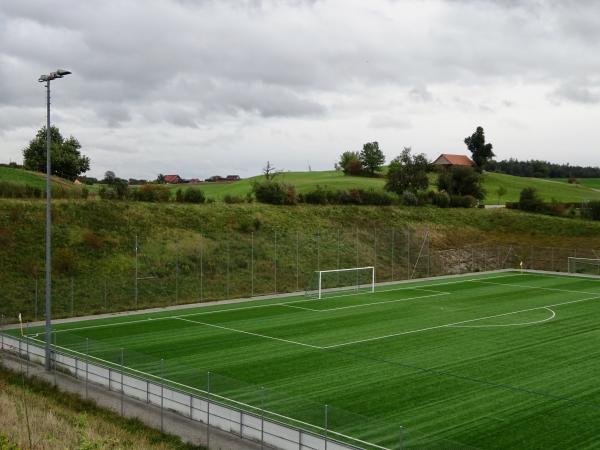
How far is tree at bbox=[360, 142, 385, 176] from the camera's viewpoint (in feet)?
441

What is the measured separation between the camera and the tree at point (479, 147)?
133 m

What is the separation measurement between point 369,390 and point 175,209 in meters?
38.6

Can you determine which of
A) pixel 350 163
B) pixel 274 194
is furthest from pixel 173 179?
pixel 274 194

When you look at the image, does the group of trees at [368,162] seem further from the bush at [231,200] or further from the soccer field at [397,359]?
the soccer field at [397,359]

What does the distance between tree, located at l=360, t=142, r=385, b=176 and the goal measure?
79.2m

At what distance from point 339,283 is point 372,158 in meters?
83.7

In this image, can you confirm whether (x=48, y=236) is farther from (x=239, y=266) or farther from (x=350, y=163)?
(x=350, y=163)

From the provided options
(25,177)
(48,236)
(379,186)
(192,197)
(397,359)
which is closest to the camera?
(48,236)

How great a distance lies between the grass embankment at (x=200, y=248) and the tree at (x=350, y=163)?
6003cm

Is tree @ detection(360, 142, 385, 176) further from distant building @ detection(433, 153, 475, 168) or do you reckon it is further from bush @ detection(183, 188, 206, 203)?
bush @ detection(183, 188, 206, 203)

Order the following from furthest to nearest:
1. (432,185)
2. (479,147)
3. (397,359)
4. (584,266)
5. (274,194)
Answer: (479,147) < (432,185) < (274,194) < (584,266) < (397,359)

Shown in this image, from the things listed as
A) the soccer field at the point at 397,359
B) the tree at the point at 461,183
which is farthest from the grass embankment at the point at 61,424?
the tree at the point at 461,183

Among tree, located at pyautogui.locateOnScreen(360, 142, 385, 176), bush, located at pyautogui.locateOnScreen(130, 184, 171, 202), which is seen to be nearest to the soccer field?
bush, located at pyautogui.locateOnScreen(130, 184, 171, 202)

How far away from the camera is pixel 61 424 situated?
725 inches
